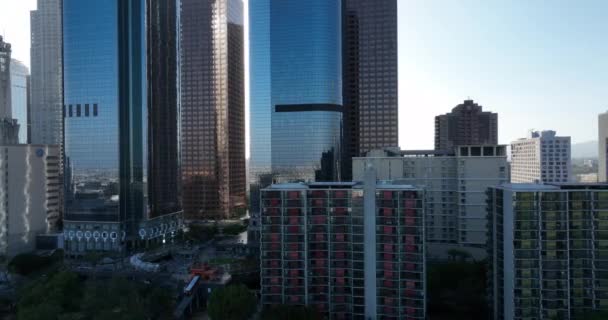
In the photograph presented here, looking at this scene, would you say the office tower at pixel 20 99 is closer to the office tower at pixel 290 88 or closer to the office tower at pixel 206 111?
the office tower at pixel 206 111

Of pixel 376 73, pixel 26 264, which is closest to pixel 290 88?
pixel 376 73

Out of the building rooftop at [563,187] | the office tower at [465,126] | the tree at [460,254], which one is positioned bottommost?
the tree at [460,254]

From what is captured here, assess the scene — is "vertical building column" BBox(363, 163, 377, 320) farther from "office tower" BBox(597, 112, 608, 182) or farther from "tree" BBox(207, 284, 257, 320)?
"office tower" BBox(597, 112, 608, 182)

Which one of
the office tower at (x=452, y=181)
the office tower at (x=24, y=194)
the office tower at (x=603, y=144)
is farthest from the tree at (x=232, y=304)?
the office tower at (x=603, y=144)

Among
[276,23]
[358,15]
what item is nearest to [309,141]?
[276,23]

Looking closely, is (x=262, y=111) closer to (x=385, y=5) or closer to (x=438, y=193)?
(x=438, y=193)

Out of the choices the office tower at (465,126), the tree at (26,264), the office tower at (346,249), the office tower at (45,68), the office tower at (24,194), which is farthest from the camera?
the office tower at (465,126)

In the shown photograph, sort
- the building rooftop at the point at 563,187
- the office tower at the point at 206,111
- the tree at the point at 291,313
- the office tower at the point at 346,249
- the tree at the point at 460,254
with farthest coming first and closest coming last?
the office tower at the point at 206,111 → the tree at the point at 460,254 → the office tower at the point at 346,249 → the building rooftop at the point at 563,187 → the tree at the point at 291,313

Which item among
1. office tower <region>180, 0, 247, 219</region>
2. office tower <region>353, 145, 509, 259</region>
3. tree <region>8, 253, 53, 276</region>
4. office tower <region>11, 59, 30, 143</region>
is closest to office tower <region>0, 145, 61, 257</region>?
tree <region>8, 253, 53, 276</region>
